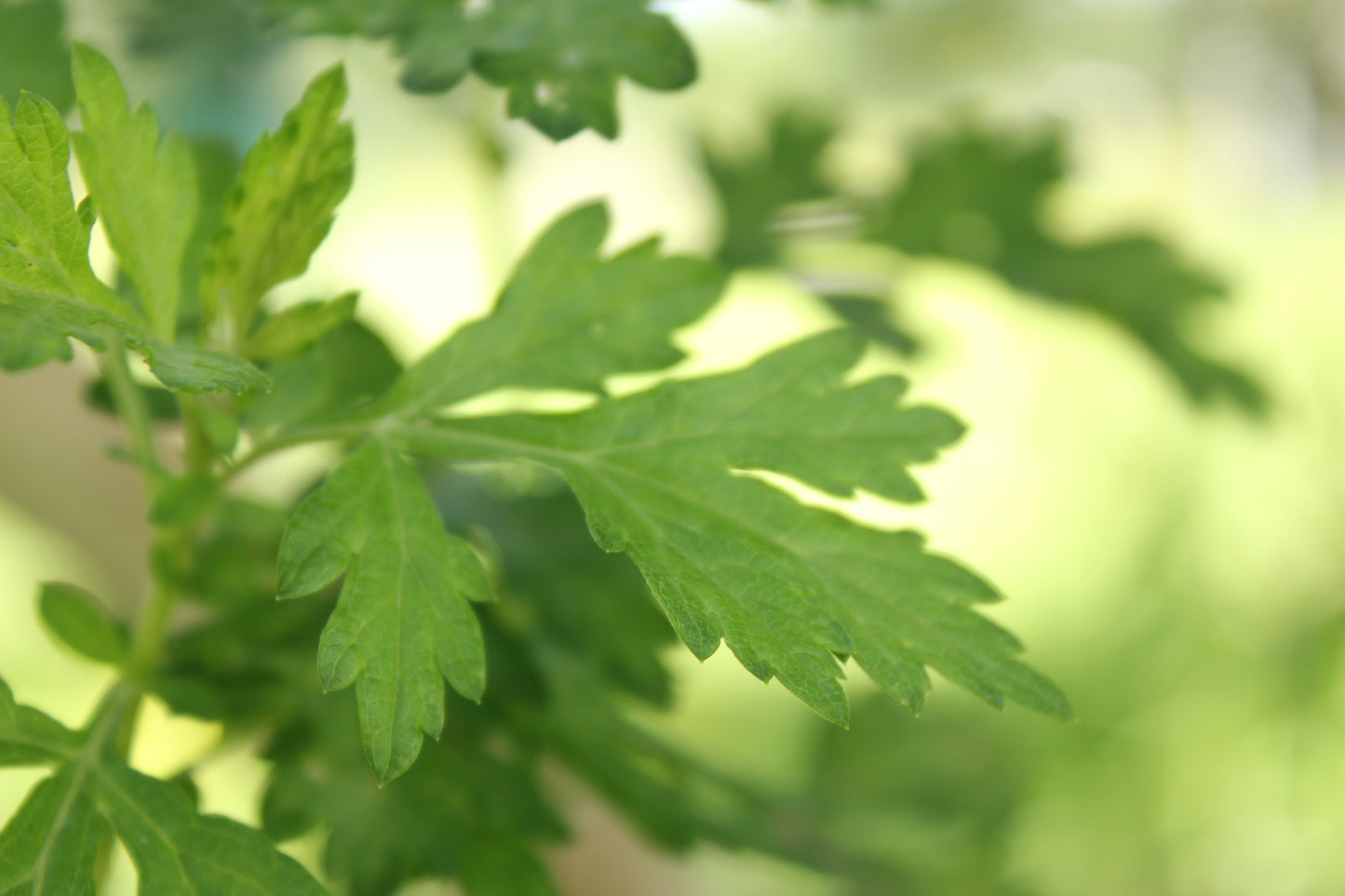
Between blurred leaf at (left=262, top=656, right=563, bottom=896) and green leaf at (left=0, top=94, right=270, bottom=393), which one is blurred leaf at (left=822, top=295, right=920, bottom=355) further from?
green leaf at (left=0, top=94, right=270, bottom=393)

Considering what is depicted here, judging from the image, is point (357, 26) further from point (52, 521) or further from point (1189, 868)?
point (1189, 868)

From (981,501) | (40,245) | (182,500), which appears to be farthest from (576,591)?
(981,501)

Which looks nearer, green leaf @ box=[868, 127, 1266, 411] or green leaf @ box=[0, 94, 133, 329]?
green leaf @ box=[0, 94, 133, 329]

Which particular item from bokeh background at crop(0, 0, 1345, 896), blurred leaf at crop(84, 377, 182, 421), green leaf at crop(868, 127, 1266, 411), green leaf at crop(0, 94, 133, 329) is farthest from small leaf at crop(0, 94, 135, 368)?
green leaf at crop(868, 127, 1266, 411)

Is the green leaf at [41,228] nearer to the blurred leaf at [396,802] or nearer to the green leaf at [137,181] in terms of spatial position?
the green leaf at [137,181]

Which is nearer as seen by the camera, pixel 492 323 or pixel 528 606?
pixel 492 323

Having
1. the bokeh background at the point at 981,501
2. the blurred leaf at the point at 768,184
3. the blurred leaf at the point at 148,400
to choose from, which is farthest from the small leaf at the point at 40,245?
the blurred leaf at the point at 768,184

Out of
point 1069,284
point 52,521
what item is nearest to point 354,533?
point 1069,284
